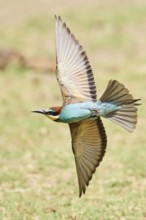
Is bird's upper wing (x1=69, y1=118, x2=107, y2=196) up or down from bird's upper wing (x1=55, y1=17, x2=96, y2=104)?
down

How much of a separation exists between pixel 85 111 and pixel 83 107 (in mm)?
46

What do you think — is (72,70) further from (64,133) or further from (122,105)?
(64,133)

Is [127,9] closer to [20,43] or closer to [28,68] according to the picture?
[20,43]

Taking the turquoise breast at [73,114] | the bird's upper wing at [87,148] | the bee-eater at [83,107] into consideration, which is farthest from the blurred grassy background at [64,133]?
the turquoise breast at [73,114]

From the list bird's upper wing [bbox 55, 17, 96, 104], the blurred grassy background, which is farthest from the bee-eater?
the blurred grassy background

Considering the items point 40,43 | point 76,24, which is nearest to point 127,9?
point 76,24

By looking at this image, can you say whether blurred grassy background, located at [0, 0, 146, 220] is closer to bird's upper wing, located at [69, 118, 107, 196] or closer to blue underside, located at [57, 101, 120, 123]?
bird's upper wing, located at [69, 118, 107, 196]

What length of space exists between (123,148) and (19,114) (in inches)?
89.7

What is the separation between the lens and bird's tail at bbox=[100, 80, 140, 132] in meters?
5.09

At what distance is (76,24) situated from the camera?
58.7 ft

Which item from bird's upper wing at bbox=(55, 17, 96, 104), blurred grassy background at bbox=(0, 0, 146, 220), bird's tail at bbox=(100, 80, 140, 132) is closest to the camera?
bird's tail at bbox=(100, 80, 140, 132)

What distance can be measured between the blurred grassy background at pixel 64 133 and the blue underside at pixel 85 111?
3.02 feet

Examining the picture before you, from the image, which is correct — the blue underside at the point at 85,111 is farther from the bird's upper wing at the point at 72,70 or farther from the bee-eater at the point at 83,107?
the bird's upper wing at the point at 72,70

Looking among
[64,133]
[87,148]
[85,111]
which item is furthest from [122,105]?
[64,133]
